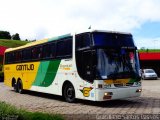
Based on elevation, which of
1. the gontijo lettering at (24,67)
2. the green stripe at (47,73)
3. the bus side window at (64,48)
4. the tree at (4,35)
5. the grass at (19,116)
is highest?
the tree at (4,35)

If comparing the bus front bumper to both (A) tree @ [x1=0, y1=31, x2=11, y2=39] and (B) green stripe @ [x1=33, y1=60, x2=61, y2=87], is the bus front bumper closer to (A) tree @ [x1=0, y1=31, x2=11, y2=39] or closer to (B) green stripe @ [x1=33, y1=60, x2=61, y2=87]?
(B) green stripe @ [x1=33, y1=60, x2=61, y2=87]

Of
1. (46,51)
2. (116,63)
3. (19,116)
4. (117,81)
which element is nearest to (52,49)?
(46,51)

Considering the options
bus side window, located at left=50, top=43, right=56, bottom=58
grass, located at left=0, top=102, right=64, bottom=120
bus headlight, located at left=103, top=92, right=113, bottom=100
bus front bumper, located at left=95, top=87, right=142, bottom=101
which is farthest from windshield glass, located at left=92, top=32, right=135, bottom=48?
grass, located at left=0, top=102, right=64, bottom=120

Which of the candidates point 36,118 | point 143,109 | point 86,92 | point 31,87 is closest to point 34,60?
point 31,87

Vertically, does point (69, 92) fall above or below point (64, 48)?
below

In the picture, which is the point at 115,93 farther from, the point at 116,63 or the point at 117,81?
the point at 116,63

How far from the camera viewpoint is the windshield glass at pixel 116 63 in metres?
14.7

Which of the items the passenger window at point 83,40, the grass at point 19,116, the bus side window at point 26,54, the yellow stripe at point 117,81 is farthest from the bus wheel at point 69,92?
the grass at point 19,116

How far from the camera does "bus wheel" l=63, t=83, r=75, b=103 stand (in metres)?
16.7

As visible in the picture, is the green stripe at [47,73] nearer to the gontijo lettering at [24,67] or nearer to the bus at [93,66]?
the bus at [93,66]

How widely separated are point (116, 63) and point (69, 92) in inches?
124

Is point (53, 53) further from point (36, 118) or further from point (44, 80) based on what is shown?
point (36, 118)

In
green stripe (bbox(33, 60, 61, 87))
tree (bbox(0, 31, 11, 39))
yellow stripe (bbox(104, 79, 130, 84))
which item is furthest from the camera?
tree (bbox(0, 31, 11, 39))

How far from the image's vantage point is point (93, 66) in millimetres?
14688
